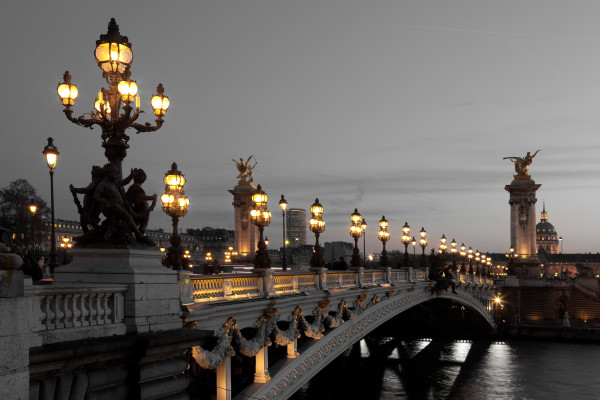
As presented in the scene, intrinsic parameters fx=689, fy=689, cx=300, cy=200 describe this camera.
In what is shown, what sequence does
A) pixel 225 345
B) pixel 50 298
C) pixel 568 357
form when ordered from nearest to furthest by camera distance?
pixel 50 298, pixel 225 345, pixel 568 357

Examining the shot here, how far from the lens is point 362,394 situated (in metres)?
43.8

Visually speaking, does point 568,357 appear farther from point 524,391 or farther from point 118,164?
point 118,164

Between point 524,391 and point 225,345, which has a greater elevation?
point 225,345

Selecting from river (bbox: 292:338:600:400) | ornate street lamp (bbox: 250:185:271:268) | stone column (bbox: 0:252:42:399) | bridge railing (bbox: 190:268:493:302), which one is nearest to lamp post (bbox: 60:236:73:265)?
ornate street lamp (bbox: 250:185:271:268)

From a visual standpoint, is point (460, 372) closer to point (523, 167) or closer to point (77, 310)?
point (77, 310)

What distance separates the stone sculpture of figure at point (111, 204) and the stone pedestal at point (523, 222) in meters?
97.8

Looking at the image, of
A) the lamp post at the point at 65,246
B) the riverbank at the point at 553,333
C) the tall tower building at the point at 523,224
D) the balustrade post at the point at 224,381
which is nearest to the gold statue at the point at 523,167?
the tall tower building at the point at 523,224

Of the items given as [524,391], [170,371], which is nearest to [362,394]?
[524,391]

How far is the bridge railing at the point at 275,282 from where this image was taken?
15.5 m

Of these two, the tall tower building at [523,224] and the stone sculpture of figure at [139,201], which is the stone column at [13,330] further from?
the tall tower building at [523,224]

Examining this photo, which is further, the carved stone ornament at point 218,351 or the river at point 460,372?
the river at point 460,372

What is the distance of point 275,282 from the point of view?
20.0 m

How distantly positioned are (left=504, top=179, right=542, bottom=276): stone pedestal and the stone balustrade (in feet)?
323

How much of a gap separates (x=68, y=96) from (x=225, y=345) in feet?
20.8
